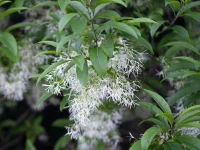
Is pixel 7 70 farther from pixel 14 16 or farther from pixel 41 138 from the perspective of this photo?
pixel 41 138

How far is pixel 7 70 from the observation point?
2.26 metres

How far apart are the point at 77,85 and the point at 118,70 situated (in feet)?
0.54

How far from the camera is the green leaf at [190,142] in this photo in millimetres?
1391

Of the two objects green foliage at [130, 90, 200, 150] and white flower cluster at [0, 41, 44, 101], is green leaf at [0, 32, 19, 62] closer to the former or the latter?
white flower cluster at [0, 41, 44, 101]

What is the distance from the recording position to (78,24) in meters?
1.54

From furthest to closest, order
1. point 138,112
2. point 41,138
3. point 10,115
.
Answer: point 10,115, point 41,138, point 138,112

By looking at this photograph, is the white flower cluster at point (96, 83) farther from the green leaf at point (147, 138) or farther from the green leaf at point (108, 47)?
the green leaf at point (147, 138)

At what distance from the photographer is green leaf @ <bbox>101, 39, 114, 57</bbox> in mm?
1483

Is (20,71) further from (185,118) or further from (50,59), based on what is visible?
(185,118)

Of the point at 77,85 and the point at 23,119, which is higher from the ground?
the point at 77,85

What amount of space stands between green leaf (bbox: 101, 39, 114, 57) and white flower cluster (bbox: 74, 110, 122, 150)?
1.98 ft

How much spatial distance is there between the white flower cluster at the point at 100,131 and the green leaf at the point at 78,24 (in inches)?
25.2

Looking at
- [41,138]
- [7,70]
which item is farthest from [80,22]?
[41,138]

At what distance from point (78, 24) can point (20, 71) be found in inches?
32.0
